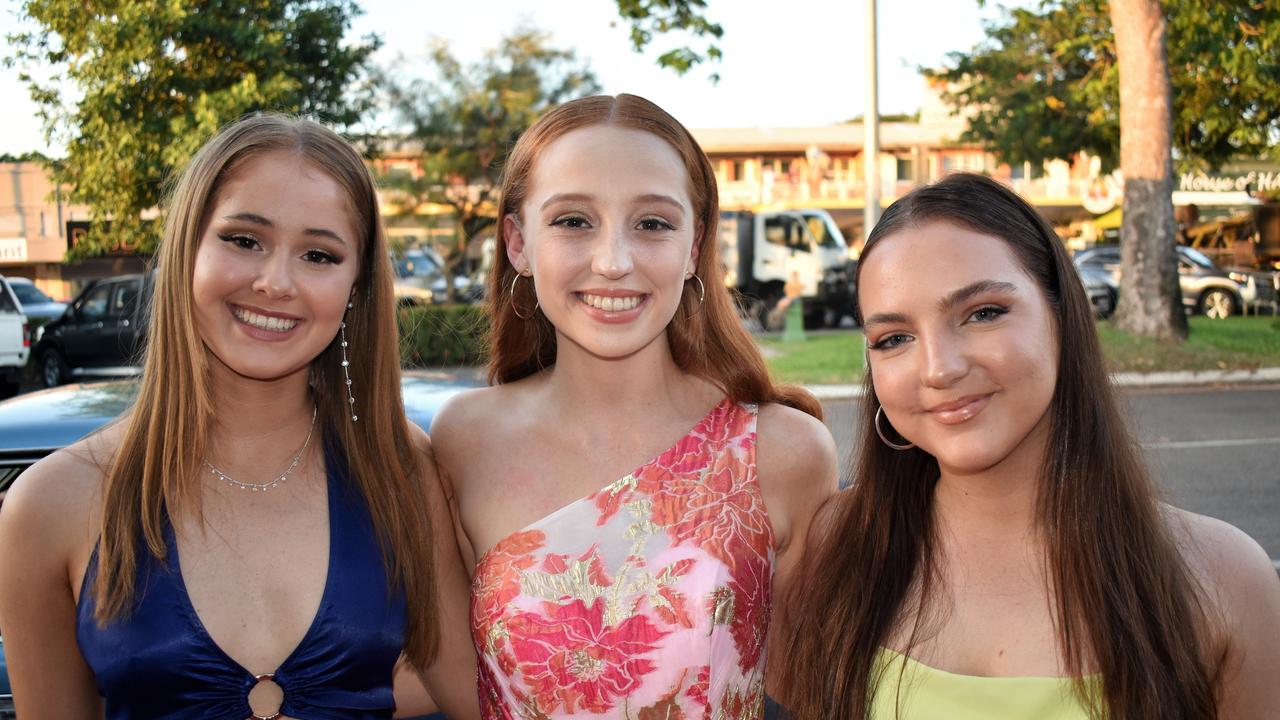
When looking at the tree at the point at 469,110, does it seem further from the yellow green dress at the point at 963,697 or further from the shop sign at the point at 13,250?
the shop sign at the point at 13,250

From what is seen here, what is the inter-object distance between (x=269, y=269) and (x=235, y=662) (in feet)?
2.61

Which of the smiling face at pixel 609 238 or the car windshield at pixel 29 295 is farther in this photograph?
the car windshield at pixel 29 295

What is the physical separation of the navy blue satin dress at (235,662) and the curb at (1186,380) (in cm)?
1026

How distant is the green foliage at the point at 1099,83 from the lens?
50.2 ft

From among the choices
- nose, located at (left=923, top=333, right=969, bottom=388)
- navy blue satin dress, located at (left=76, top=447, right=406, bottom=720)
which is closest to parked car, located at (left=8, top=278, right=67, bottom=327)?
navy blue satin dress, located at (left=76, top=447, right=406, bottom=720)

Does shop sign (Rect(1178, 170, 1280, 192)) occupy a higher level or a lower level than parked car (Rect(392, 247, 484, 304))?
higher

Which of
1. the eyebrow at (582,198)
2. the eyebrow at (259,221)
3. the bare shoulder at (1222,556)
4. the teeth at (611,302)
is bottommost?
the bare shoulder at (1222,556)

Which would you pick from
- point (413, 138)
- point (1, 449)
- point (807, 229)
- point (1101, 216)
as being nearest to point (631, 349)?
point (1, 449)

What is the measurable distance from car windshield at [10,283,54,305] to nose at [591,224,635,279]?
20682 millimetres

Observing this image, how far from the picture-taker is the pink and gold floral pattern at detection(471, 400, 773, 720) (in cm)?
234

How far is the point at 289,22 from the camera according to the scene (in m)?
15.3

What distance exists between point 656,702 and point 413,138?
17001 mm

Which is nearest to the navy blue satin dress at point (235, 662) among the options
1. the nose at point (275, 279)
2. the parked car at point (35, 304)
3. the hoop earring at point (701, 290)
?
the nose at point (275, 279)

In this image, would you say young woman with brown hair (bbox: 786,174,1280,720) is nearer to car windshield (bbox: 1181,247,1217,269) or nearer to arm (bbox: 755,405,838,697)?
arm (bbox: 755,405,838,697)
